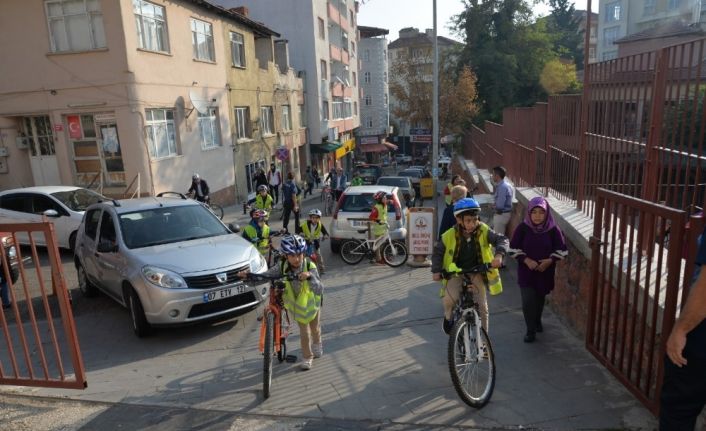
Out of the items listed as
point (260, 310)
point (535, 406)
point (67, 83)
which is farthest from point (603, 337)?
point (67, 83)

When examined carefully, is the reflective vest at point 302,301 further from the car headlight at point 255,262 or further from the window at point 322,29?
the window at point 322,29

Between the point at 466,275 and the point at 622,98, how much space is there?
264cm

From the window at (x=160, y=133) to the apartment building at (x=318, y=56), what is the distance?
18143 millimetres

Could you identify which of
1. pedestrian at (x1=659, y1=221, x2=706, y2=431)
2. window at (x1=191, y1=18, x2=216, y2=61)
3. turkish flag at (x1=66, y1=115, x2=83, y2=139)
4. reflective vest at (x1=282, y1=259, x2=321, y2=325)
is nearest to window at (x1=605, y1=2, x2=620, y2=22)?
window at (x1=191, y1=18, x2=216, y2=61)

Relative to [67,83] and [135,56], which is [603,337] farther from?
[67,83]

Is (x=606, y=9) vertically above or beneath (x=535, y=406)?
above

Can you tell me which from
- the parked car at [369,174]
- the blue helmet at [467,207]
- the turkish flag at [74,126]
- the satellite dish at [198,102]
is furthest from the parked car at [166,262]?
the parked car at [369,174]

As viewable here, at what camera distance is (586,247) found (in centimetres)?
520

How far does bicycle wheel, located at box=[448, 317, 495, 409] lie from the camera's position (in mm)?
4113

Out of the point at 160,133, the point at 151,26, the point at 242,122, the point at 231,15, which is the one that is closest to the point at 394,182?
the point at 242,122

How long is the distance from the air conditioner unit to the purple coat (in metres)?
16.3

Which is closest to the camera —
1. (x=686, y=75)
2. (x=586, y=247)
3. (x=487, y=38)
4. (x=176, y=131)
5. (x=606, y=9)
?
(x=686, y=75)

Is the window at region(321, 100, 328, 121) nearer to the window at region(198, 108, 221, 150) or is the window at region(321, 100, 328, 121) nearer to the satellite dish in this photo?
the window at region(198, 108, 221, 150)

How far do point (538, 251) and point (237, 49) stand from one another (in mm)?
20773
